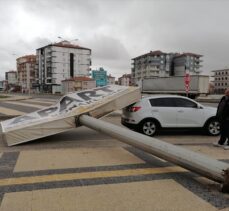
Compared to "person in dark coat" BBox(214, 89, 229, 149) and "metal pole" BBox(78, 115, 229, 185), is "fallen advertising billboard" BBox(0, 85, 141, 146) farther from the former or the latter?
"person in dark coat" BBox(214, 89, 229, 149)

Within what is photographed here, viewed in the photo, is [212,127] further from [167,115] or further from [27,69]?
[27,69]

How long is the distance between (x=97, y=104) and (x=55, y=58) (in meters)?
120

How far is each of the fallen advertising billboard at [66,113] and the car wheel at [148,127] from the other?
0.89 m

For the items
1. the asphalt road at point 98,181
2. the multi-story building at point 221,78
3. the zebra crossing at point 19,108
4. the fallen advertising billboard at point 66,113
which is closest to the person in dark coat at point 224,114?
the asphalt road at point 98,181

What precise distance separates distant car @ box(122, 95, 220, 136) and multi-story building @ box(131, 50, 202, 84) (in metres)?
121

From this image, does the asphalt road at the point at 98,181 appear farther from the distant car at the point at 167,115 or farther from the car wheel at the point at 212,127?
the car wheel at the point at 212,127

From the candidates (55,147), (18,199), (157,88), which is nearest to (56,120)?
(55,147)

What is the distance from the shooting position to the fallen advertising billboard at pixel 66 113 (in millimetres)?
8461

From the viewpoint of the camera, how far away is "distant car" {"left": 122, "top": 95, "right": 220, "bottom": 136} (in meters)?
10.0

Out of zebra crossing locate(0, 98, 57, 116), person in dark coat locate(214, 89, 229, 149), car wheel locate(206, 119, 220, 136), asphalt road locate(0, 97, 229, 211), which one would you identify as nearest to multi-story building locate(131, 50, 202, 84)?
zebra crossing locate(0, 98, 57, 116)

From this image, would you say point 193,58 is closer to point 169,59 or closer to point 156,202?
point 169,59

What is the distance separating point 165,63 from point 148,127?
12710cm

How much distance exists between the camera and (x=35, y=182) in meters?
5.12

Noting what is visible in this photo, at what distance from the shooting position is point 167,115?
399 inches
